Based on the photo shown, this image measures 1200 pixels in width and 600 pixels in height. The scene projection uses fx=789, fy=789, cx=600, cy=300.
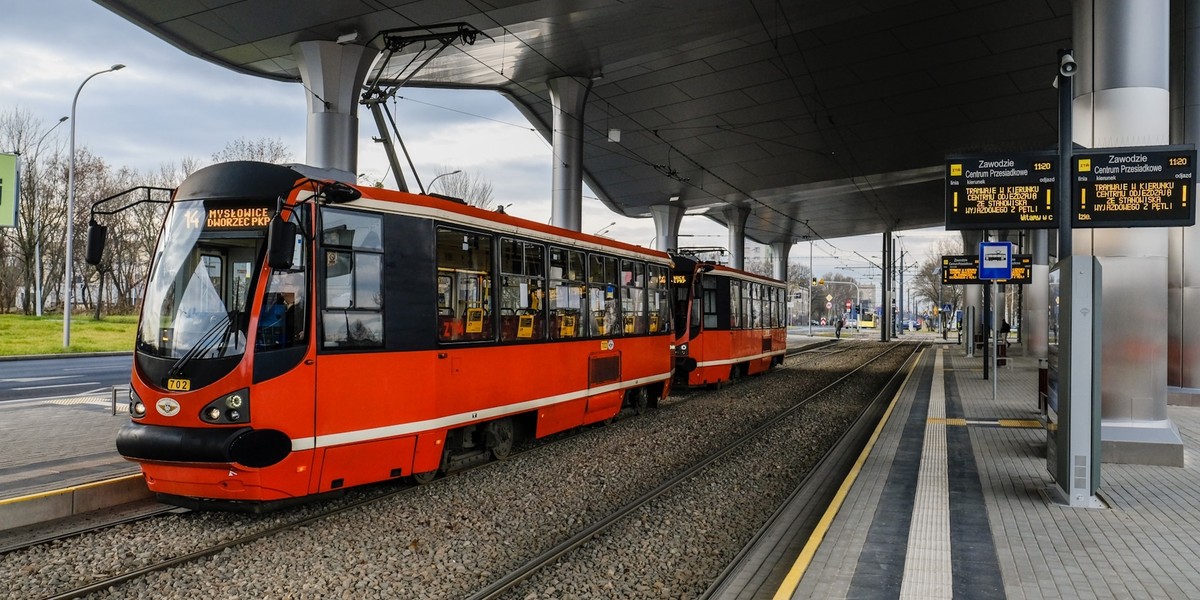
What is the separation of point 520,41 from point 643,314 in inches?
416

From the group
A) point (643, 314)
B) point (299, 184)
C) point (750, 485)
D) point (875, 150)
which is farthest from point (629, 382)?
point (875, 150)

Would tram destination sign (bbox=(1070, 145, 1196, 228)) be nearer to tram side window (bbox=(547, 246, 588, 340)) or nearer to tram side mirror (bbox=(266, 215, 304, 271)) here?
tram side window (bbox=(547, 246, 588, 340))

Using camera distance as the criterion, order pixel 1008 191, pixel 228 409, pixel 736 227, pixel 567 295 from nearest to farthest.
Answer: pixel 228 409 < pixel 1008 191 < pixel 567 295 < pixel 736 227

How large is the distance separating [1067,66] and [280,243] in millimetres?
7603

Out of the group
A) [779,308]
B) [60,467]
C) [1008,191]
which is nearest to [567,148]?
[779,308]

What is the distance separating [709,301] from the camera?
65.6 ft

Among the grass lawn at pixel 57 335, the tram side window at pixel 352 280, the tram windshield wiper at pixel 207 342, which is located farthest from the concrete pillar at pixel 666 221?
the tram windshield wiper at pixel 207 342

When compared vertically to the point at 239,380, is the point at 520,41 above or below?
above

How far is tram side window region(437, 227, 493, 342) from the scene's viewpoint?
28.2ft

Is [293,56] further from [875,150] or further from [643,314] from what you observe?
[875,150]

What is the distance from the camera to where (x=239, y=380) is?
6629 millimetres

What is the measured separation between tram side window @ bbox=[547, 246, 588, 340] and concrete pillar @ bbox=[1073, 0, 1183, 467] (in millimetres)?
6598

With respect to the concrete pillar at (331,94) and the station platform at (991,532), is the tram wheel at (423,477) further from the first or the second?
the concrete pillar at (331,94)

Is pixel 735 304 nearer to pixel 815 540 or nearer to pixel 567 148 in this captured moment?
pixel 567 148
